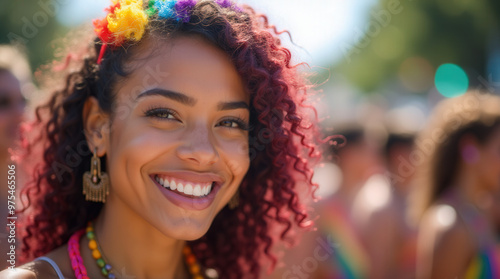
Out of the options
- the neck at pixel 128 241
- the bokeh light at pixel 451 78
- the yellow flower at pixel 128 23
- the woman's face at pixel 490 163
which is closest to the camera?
the yellow flower at pixel 128 23

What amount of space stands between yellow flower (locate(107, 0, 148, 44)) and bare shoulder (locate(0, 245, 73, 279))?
0.95 m

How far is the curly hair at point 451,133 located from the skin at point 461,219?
57mm

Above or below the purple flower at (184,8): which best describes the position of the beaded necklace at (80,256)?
below

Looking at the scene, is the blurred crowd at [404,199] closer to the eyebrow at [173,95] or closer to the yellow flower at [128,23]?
the eyebrow at [173,95]

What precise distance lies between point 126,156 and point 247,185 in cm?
80

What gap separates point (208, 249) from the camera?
8.68 feet

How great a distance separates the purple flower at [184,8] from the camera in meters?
2.02

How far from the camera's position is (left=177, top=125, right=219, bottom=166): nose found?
1907mm

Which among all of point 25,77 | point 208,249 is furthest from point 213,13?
point 25,77

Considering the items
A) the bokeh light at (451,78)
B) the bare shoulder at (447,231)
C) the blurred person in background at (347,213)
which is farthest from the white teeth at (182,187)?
the bokeh light at (451,78)

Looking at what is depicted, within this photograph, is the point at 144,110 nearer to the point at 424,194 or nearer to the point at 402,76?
the point at 424,194

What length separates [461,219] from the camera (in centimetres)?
338

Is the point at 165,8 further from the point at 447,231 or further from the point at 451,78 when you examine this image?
the point at 451,78

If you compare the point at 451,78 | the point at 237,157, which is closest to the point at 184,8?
the point at 237,157
